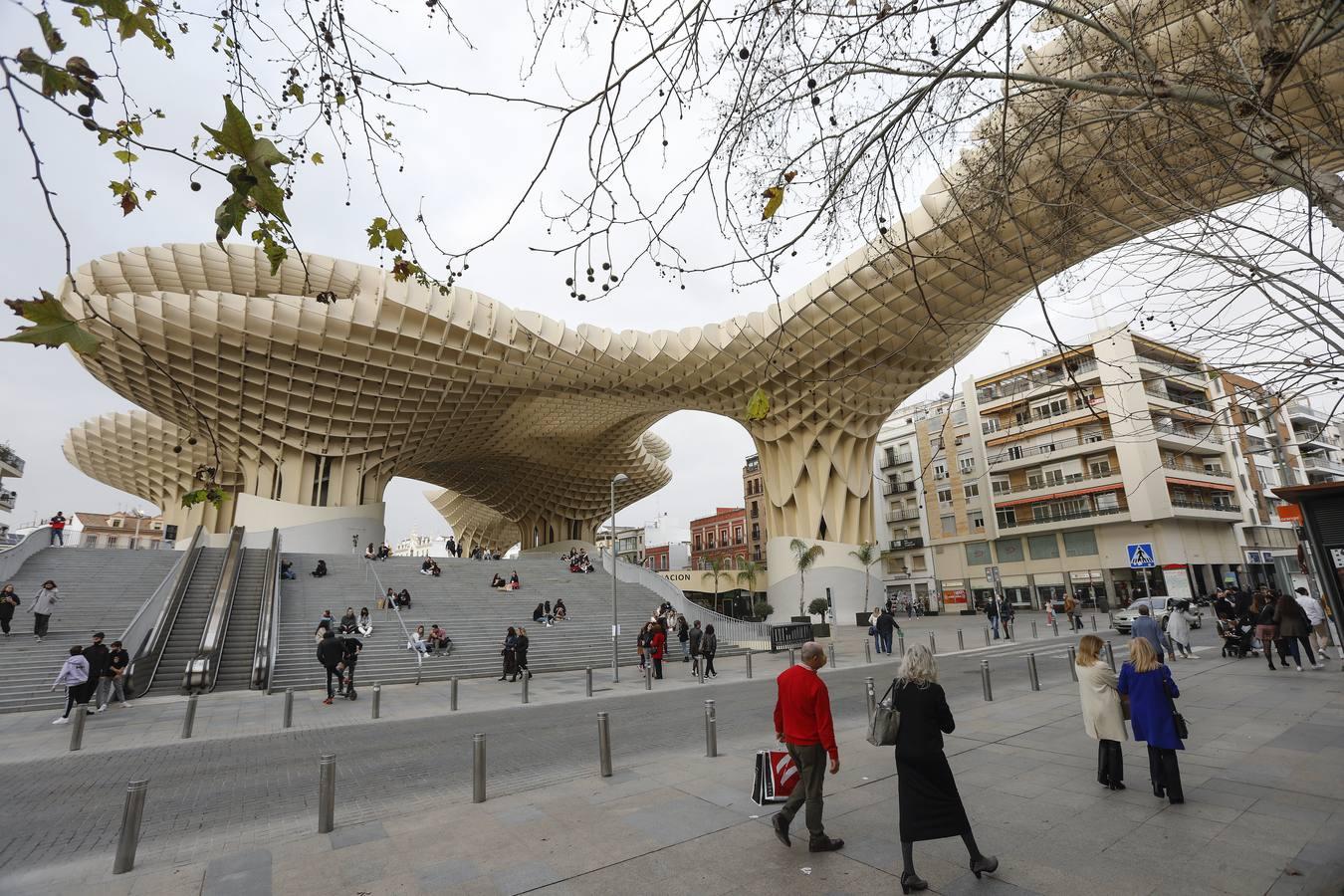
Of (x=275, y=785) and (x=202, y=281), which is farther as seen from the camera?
(x=202, y=281)

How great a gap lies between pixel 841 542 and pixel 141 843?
1368 inches

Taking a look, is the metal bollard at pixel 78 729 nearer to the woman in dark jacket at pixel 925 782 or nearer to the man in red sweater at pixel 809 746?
the man in red sweater at pixel 809 746

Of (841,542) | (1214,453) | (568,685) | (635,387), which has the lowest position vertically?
(568,685)

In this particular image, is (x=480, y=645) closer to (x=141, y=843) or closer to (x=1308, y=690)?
(x=141, y=843)

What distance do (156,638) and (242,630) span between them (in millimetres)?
2119

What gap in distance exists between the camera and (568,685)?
15688 millimetres

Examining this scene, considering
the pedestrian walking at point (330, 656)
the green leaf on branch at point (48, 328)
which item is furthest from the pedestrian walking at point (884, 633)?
the green leaf on branch at point (48, 328)

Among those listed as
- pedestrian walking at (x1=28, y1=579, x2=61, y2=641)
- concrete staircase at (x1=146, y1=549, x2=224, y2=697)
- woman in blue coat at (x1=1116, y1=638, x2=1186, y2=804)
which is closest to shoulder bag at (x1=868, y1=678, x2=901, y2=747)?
woman in blue coat at (x1=1116, y1=638, x2=1186, y2=804)

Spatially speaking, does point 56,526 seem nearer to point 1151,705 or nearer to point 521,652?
point 521,652

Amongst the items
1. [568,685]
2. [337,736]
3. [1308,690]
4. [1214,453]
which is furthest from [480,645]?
[1214,453]

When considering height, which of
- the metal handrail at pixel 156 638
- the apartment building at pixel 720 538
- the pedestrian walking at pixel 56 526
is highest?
the apartment building at pixel 720 538

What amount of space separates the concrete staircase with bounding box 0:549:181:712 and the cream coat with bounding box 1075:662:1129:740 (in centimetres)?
1809

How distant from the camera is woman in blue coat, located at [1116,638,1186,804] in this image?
17.2ft

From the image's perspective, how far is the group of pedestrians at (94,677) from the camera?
38.1 feet
